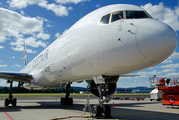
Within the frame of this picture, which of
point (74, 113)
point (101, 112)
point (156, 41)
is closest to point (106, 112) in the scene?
point (101, 112)

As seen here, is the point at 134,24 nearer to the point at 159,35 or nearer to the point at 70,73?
the point at 159,35

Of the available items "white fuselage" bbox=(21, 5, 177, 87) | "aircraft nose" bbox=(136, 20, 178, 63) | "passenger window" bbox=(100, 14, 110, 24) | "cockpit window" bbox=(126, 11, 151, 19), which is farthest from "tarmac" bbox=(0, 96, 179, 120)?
"cockpit window" bbox=(126, 11, 151, 19)

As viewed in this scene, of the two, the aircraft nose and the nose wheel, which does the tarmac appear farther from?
the aircraft nose

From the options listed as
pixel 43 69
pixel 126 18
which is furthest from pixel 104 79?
pixel 43 69

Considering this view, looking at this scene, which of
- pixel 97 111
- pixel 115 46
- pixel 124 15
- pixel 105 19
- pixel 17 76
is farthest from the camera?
pixel 17 76

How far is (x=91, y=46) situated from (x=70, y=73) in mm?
2980

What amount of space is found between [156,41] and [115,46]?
1.57 metres

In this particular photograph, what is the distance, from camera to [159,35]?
5.96 metres

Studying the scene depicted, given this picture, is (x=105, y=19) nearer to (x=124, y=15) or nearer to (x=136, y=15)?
(x=124, y=15)

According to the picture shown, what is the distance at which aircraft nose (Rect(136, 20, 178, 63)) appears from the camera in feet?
19.5

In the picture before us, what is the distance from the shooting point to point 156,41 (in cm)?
595

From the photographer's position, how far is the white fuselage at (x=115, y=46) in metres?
6.06

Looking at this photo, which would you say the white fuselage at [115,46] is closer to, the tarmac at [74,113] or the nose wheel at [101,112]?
the nose wheel at [101,112]

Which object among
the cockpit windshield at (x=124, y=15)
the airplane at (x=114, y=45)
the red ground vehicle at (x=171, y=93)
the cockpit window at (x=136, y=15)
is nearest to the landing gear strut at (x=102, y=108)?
the airplane at (x=114, y=45)
